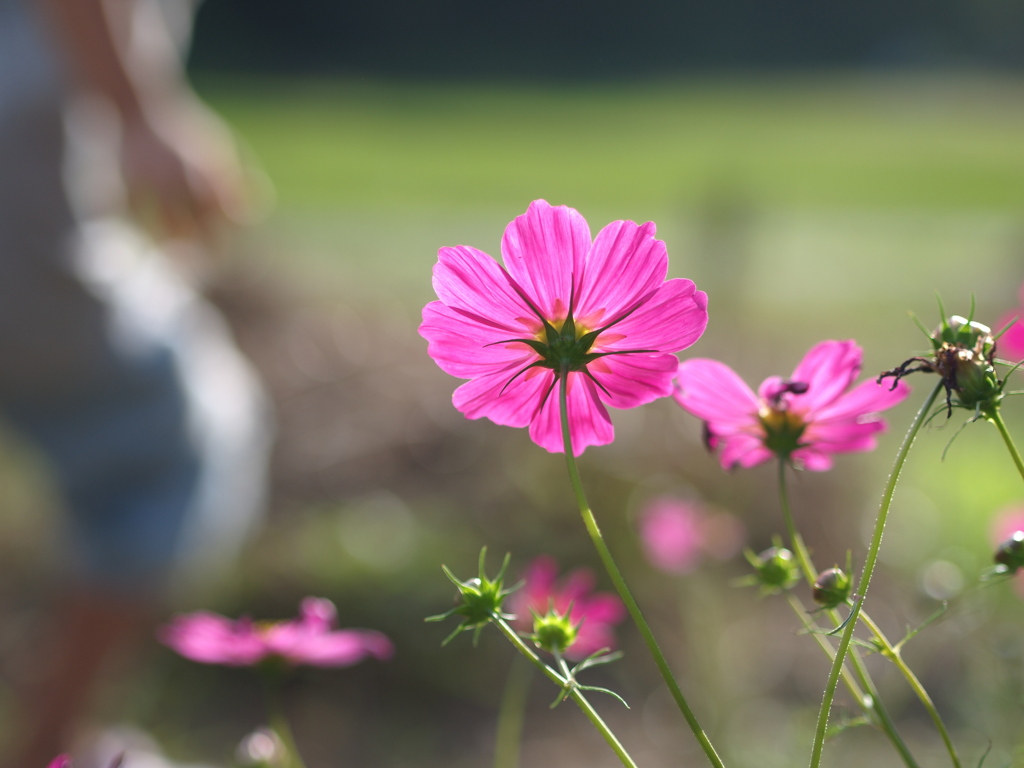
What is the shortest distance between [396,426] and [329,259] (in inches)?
125

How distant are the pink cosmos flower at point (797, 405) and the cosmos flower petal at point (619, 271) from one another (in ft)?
0.15

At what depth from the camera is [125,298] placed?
4.46ft

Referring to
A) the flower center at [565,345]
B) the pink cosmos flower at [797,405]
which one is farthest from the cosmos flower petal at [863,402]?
the flower center at [565,345]

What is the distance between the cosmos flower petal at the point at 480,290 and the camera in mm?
369

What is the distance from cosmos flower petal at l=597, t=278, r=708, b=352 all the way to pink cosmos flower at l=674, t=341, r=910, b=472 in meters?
0.04

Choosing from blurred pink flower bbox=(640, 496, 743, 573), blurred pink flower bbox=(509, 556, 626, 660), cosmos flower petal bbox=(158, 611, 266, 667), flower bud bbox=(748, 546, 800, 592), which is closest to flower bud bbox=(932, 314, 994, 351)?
flower bud bbox=(748, 546, 800, 592)

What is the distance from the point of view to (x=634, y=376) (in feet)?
1.25

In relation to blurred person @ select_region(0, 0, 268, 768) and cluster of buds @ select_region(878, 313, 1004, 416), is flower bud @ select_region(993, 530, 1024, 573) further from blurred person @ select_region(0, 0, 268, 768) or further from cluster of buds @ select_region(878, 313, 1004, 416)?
blurred person @ select_region(0, 0, 268, 768)

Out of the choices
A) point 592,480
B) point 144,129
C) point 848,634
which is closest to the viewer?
point 848,634

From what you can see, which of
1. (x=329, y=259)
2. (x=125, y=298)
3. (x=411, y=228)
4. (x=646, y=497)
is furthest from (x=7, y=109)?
(x=411, y=228)

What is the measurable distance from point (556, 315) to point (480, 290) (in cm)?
3

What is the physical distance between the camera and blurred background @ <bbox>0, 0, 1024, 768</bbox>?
5.49 ft

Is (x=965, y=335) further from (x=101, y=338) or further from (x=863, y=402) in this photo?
(x=101, y=338)

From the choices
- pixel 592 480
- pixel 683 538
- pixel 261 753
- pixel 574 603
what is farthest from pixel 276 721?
pixel 592 480
